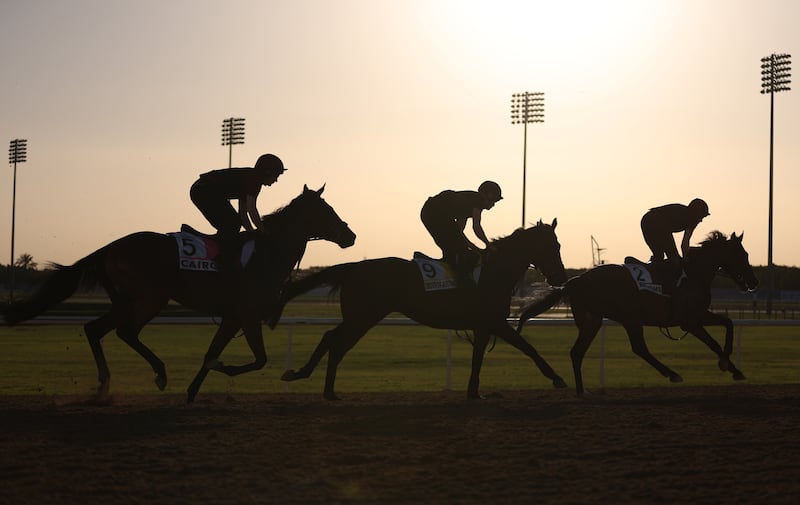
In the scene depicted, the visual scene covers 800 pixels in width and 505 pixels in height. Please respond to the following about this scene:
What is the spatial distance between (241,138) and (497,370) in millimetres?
36718

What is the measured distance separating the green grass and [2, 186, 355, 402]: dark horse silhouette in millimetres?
2010

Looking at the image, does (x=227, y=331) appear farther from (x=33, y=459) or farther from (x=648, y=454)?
(x=648, y=454)

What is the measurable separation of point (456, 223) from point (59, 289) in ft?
10.8

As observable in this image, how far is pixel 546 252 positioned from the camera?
31.1 feet

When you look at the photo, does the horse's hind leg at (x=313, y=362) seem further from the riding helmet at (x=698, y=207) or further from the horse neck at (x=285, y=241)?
the riding helmet at (x=698, y=207)

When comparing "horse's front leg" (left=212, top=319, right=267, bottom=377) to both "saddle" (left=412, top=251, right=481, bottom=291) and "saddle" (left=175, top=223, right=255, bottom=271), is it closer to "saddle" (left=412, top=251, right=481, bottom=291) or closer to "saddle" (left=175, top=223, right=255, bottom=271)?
"saddle" (left=175, top=223, right=255, bottom=271)

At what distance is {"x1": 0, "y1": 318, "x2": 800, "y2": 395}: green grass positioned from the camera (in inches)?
531

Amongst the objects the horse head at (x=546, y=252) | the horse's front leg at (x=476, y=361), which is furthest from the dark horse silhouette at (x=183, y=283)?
the horse head at (x=546, y=252)

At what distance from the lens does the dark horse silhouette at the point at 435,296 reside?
8844 mm

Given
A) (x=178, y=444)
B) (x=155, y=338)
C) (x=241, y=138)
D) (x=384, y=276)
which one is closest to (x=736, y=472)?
(x=178, y=444)

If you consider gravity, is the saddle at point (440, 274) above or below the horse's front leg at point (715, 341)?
above

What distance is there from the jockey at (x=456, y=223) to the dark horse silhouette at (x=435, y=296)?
179mm

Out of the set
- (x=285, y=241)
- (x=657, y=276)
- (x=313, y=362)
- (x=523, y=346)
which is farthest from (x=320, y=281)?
(x=657, y=276)

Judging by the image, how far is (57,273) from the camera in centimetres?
865
